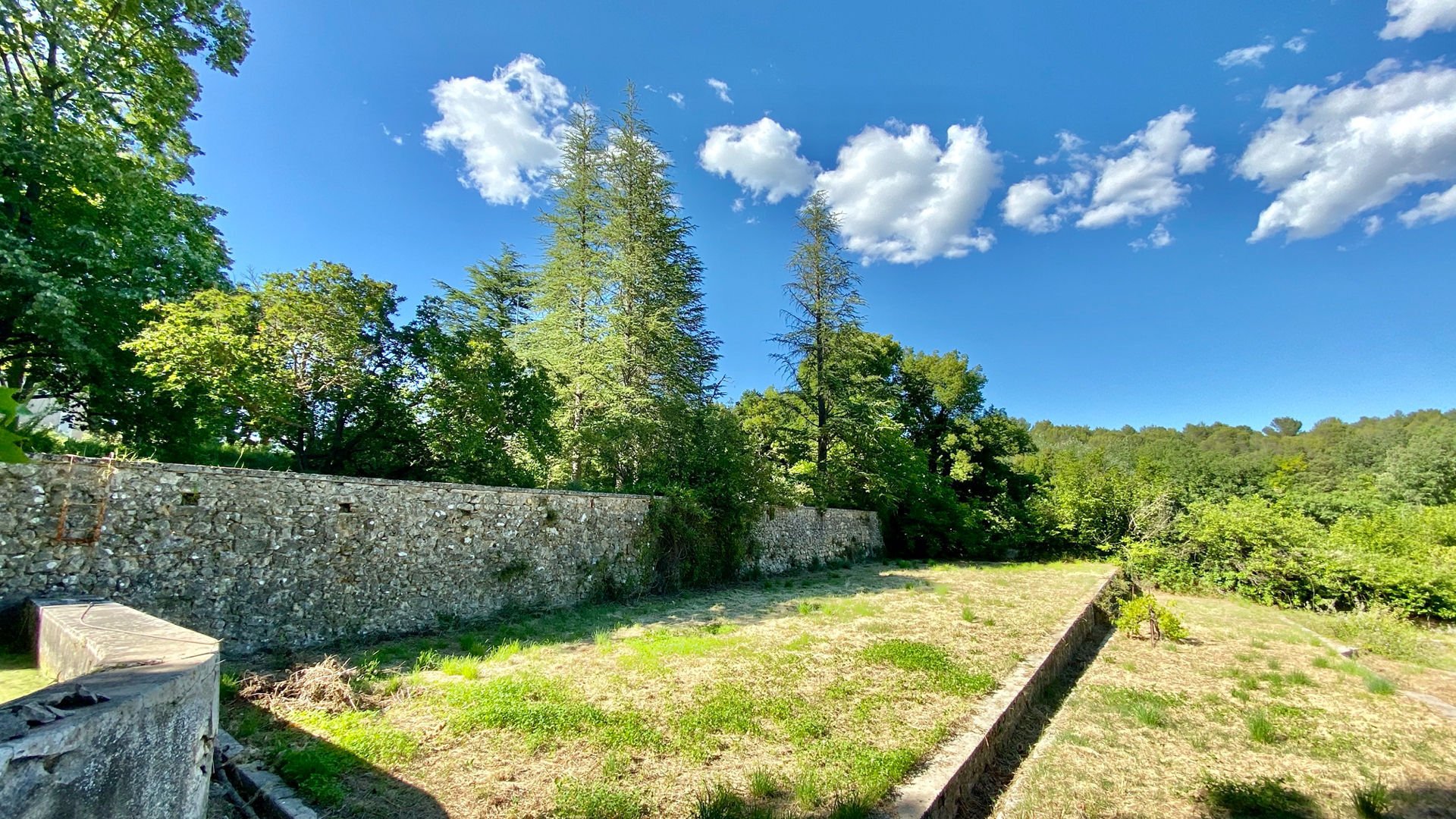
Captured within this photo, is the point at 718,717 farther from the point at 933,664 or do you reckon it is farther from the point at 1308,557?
the point at 1308,557

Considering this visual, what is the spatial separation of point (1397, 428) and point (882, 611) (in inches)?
2562

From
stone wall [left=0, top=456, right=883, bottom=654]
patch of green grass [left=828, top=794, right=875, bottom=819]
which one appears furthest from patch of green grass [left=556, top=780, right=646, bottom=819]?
stone wall [left=0, top=456, right=883, bottom=654]

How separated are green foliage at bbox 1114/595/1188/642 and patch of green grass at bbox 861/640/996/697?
Answer: 12.6 ft

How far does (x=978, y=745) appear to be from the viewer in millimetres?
4074

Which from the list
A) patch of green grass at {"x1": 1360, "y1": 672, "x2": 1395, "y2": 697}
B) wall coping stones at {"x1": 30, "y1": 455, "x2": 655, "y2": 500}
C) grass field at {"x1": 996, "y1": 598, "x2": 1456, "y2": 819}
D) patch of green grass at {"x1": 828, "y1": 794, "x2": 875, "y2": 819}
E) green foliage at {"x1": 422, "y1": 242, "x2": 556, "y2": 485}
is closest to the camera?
patch of green grass at {"x1": 828, "y1": 794, "x2": 875, "y2": 819}

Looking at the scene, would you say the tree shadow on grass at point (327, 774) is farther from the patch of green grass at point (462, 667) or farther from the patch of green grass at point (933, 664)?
the patch of green grass at point (933, 664)

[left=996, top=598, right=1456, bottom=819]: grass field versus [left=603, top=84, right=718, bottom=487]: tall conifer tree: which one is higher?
[left=603, top=84, right=718, bottom=487]: tall conifer tree

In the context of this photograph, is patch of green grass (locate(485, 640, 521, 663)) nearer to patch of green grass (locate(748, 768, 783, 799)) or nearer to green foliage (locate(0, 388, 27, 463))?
patch of green grass (locate(748, 768, 783, 799))

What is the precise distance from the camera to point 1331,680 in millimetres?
6422

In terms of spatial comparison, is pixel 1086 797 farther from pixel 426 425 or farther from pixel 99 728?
pixel 426 425

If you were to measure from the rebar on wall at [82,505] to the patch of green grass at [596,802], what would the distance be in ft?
16.5

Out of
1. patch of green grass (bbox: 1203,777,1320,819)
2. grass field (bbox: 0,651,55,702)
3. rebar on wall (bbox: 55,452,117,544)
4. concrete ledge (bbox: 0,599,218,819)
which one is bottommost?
patch of green grass (bbox: 1203,777,1320,819)

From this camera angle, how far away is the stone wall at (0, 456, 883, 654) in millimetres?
4586

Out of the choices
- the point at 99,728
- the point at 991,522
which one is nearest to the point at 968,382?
the point at 991,522
